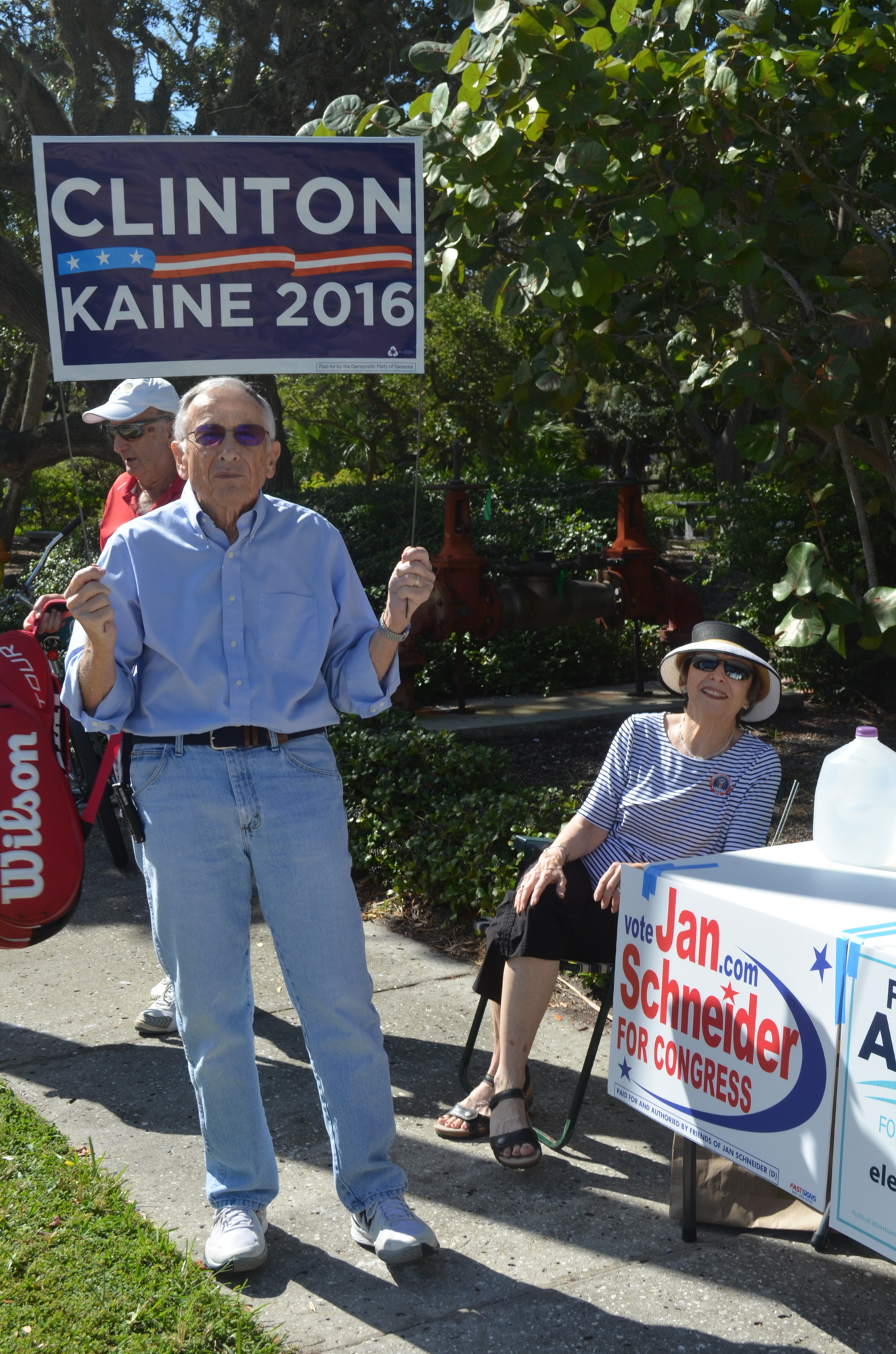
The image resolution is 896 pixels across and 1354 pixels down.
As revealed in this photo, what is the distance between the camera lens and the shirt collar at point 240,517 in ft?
9.09

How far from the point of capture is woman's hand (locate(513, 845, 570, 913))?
10.7ft

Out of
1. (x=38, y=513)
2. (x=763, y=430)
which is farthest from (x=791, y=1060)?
(x=38, y=513)

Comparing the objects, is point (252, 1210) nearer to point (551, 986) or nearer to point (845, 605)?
point (551, 986)

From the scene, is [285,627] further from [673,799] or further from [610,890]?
[673,799]

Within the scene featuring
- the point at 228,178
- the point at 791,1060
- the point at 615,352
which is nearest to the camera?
the point at 791,1060

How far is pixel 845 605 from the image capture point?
13.5 ft

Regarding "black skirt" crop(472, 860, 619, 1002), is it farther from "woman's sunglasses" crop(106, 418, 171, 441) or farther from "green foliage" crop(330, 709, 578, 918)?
"woman's sunglasses" crop(106, 418, 171, 441)

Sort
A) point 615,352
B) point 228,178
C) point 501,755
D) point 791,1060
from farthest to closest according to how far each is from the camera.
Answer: point 501,755 → point 615,352 → point 228,178 → point 791,1060

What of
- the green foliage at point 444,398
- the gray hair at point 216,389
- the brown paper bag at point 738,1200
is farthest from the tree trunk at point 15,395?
the brown paper bag at point 738,1200

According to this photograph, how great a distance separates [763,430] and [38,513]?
75.0ft

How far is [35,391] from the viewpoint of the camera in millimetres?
19812

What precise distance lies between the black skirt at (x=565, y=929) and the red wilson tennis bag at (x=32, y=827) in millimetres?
1187

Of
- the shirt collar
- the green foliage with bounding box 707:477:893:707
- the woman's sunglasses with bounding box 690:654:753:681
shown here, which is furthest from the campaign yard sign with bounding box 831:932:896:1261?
the green foliage with bounding box 707:477:893:707

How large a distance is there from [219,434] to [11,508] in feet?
43.4
